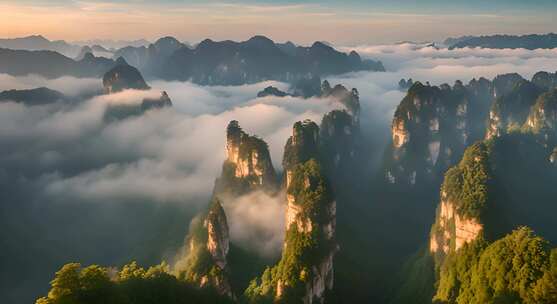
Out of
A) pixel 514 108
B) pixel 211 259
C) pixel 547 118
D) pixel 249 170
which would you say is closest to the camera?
pixel 211 259

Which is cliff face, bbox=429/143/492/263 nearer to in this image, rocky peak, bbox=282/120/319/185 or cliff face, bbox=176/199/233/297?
rocky peak, bbox=282/120/319/185

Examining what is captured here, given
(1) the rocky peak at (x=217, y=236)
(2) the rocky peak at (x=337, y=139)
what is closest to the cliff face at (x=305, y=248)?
(1) the rocky peak at (x=217, y=236)

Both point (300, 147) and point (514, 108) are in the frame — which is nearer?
point (300, 147)

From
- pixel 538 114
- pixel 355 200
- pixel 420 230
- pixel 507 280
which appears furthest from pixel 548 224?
pixel 507 280

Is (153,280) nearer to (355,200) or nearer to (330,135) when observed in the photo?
(355,200)

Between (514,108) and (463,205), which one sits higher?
(514,108)

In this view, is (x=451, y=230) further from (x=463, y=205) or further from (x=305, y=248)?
(x=305, y=248)

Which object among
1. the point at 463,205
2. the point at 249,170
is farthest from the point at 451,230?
the point at 249,170
